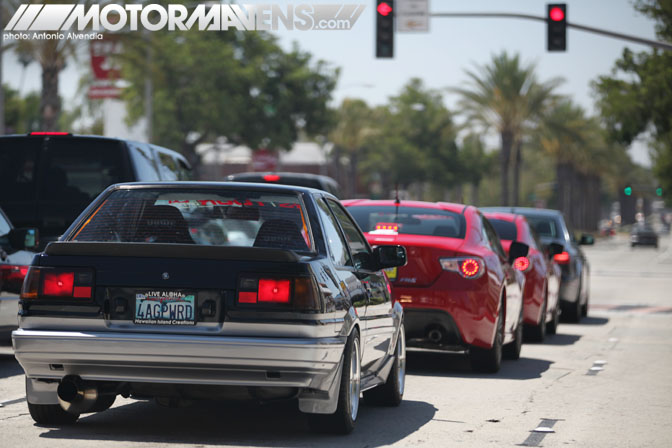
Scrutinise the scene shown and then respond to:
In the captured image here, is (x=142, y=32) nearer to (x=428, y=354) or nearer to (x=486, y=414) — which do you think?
(x=428, y=354)

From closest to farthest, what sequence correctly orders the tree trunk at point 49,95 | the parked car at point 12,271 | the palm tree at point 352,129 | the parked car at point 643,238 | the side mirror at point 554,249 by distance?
the parked car at point 12,271 < the side mirror at point 554,249 < the tree trunk at point 49,95 < the palm tree at point 352,129 < the parked car at point 643,238

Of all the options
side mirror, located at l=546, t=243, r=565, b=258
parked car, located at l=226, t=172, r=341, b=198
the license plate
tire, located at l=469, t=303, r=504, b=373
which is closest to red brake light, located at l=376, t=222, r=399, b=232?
tire, located at l=469, t=303, r=504, b=373

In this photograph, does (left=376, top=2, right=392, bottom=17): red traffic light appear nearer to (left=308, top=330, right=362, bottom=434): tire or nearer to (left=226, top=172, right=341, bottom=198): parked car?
(left=226, top=172, right=341, bottom=198): parked car

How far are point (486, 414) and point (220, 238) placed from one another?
226 centimetres

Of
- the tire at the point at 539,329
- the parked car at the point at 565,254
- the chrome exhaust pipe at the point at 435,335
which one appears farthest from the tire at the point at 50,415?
the parked car at the point at 565,254

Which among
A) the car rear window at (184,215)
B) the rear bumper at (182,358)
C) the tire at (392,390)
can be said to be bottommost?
the tire at (392,390)

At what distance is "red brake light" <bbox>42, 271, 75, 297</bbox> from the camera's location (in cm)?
668

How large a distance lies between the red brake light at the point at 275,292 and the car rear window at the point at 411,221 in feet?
15.0

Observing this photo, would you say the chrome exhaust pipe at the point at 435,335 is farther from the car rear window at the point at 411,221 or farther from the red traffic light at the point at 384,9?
the red traffic light at the point at 384,9

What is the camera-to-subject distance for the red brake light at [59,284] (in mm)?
6676

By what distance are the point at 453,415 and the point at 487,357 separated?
2632 mm

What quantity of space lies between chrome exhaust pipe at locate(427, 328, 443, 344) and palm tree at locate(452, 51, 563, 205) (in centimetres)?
4354

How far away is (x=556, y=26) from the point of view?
25.8 meters

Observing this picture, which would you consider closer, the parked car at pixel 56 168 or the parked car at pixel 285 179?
the parked car at pixel 56 168
